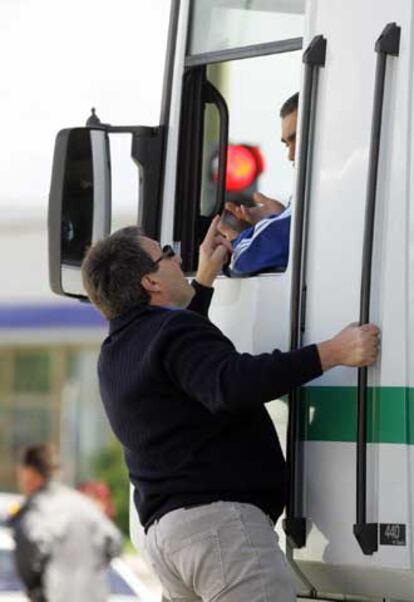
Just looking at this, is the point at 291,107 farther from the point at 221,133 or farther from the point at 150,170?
the point at 150,170

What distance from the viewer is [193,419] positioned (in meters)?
4.86

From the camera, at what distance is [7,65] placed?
23547mm

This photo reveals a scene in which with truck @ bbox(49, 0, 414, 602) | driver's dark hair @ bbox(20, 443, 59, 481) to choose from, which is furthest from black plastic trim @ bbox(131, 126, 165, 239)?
driver's dark hair @ bbox(20, 443, 59, 481)

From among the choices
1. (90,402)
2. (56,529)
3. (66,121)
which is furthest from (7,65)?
(56,529)

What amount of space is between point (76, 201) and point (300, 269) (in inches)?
40.7

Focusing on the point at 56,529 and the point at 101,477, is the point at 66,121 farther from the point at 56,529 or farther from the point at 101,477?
the point at 56,529

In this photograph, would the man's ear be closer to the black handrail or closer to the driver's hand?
the driver's hand

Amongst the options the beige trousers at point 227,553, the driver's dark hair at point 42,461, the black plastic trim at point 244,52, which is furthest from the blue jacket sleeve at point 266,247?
the driver's dark hair at point 42,461

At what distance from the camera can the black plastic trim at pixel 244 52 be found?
528 cm

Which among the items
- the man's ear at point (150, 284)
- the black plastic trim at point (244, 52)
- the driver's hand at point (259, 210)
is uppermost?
the black plastic trim at point (244, 52)

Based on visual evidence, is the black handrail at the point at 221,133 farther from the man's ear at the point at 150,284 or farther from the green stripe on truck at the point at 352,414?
the green stripe on truck at the point at 352,414

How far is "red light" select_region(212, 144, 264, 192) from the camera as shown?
6.23 meters

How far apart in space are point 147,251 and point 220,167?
652 mm

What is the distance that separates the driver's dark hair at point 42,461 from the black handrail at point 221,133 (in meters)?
8.54
